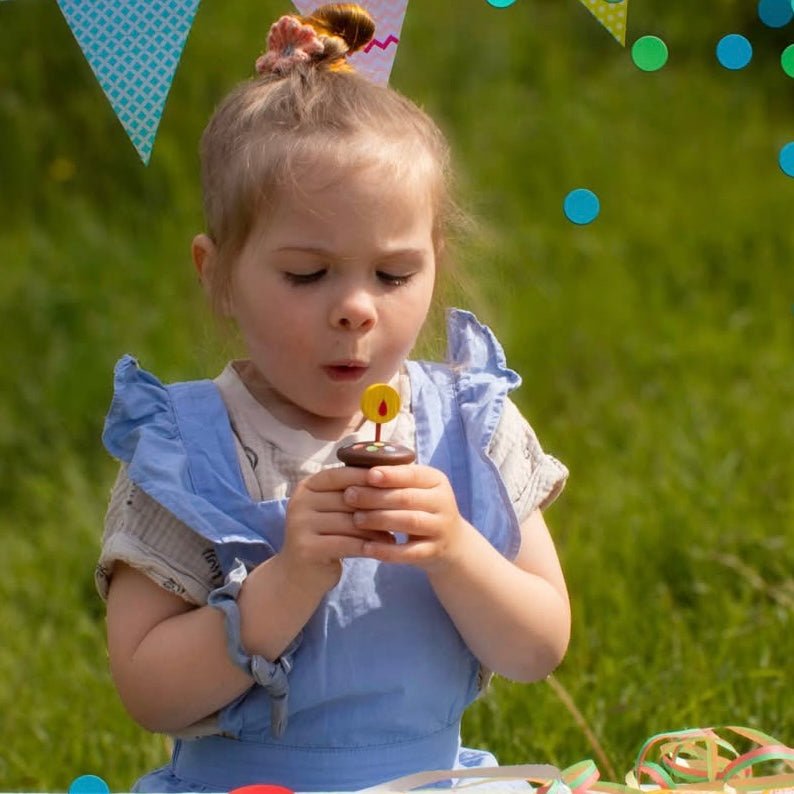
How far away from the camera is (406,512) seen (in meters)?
1.77

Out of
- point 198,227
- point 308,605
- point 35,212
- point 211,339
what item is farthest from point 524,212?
point 308,605

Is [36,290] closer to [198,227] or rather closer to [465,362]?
[198,227]

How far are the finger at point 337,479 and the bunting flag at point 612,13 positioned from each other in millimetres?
691

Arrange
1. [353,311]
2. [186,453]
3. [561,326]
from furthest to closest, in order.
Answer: [561,326] → [186,453] → [353,311]

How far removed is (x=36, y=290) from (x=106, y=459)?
749 mm

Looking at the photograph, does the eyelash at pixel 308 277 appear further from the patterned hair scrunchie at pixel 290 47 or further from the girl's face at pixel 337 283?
the patterned hair scrunchie at pixel 290 47

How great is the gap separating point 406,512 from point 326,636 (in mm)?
250

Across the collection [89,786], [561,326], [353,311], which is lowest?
[89,786]

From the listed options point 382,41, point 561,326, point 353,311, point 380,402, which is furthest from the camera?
point 561,326

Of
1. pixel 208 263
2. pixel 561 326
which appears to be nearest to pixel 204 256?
pixel 208 263

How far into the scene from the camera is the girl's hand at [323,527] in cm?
178

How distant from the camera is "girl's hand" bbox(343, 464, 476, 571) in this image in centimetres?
176

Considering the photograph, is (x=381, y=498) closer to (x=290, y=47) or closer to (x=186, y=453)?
(x=186, y=453)

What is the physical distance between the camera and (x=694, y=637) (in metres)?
3.05
